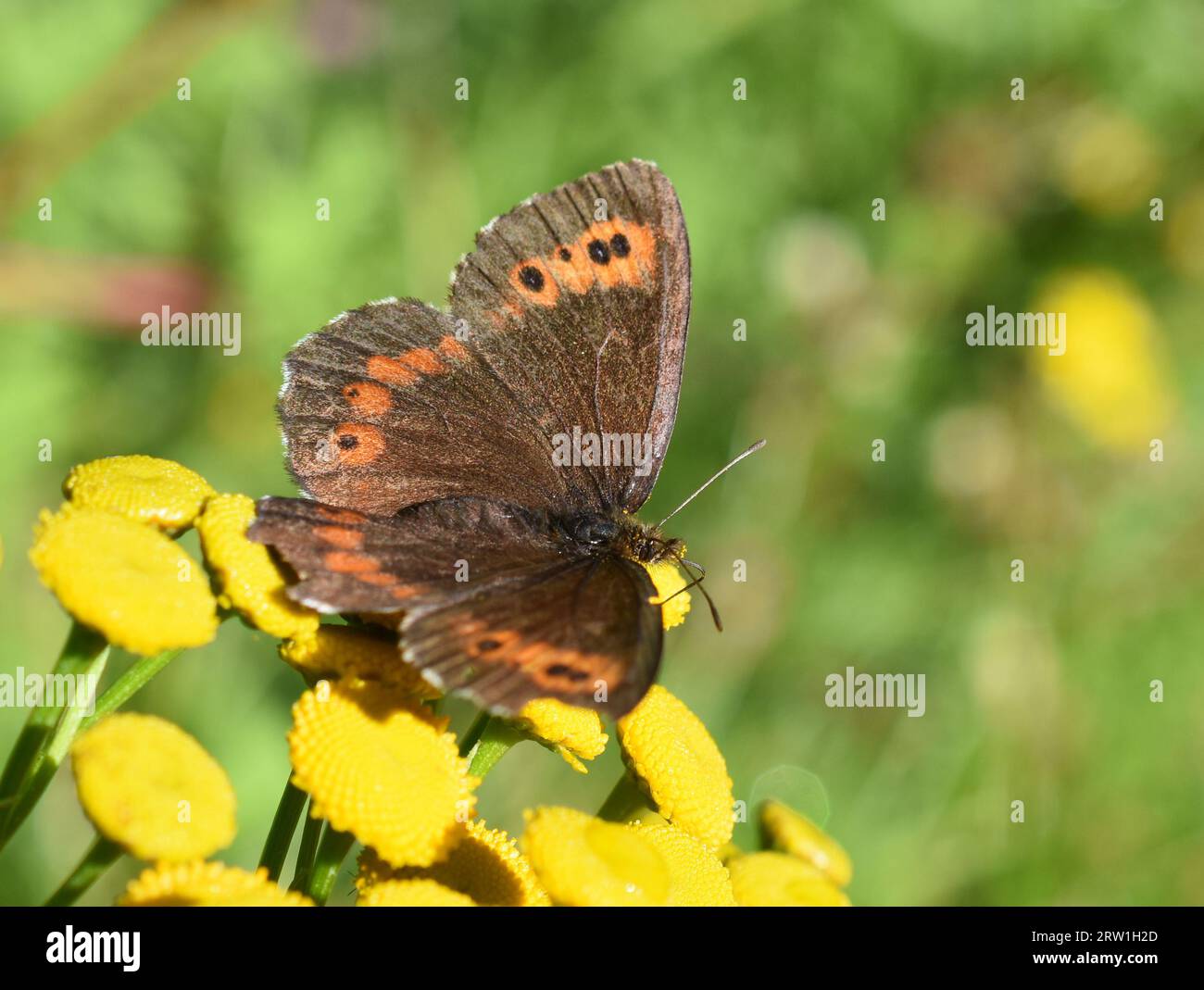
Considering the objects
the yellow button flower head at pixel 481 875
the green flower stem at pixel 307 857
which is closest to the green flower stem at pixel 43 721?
the green flower stem at pixel 307 857

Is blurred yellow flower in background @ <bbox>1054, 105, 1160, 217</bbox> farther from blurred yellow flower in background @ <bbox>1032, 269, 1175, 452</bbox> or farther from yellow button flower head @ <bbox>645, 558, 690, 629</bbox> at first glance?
yellow button flower head @ <bbox>645, 558, 690, 629</bbox>

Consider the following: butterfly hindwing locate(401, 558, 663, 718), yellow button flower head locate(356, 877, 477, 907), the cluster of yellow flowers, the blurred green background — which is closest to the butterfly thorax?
butterfly hindwing locate(401, 558, 663, 718)

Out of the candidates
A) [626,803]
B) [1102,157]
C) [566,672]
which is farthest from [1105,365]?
[566,672]

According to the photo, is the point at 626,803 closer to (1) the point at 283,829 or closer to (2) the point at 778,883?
(2) the point at 778,883

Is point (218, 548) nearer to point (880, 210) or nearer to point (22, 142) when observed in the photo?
point (22, 142)

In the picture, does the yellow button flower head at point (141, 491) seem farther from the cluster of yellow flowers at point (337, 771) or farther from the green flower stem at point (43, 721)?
the green flower stem at point (43, 721)

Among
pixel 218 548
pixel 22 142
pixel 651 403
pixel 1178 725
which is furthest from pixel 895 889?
pixel 22 142
